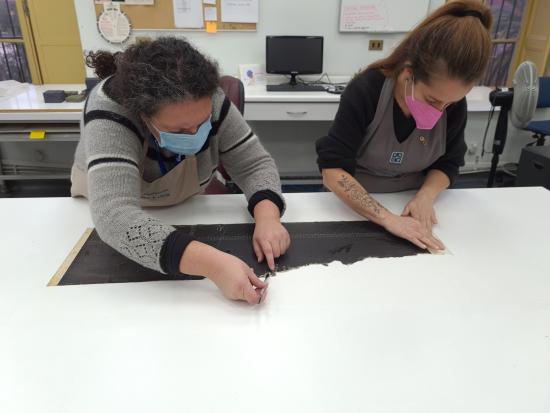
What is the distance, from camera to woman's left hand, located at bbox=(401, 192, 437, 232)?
3.65 ft

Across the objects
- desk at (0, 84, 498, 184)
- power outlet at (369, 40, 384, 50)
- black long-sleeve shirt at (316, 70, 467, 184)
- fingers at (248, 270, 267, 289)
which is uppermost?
power outlet at (369, 40, 384, 50)

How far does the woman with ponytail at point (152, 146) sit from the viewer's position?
0.82 m

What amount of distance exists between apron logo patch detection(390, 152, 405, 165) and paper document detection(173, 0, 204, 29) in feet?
7.11

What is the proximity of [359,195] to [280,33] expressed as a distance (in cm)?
221

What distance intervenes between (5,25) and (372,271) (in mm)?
3315

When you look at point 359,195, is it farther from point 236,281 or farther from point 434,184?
point 236,281

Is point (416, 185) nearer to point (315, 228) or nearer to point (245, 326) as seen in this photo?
point (315, 228)

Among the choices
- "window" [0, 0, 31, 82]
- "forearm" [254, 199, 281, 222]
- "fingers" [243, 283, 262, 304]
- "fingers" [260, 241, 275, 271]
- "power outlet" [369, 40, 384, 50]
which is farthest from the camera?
"power outlet" [369, 40, 384, 50]

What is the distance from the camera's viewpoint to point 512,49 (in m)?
3.35

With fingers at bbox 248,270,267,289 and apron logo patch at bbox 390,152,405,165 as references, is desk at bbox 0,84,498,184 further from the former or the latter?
fingers at bbox 248,270,267,289

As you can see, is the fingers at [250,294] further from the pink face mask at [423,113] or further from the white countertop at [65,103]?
the white countertop at [65,103]

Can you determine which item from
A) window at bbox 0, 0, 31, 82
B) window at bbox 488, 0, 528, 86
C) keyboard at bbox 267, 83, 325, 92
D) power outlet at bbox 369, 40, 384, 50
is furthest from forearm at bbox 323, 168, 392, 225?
window at bbox 0, 0, 31, 82

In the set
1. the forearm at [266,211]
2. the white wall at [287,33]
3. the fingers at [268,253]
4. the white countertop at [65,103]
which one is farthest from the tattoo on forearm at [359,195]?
the white wall at [287,33]

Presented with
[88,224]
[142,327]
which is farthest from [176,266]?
[88,224]
